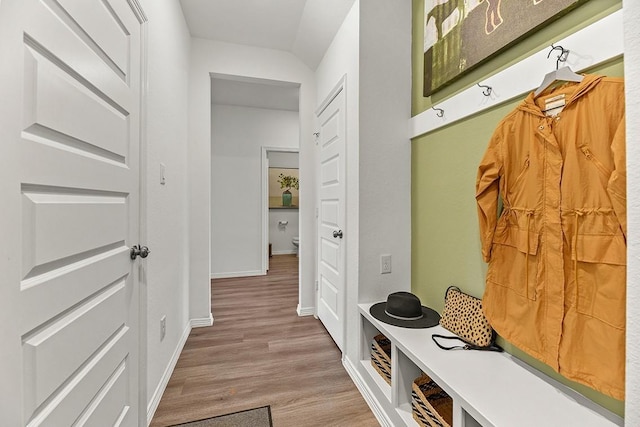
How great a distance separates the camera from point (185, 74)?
237 centimetres

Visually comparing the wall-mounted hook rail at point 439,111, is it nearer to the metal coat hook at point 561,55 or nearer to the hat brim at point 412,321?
the metal coat hook at point 561,55

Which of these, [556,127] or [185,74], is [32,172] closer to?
[556,127]

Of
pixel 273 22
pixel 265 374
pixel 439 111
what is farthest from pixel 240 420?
pixel 273 22

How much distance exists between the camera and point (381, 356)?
1662mm

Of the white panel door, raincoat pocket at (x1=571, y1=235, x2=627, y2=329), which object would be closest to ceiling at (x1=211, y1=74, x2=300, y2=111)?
the white panel door

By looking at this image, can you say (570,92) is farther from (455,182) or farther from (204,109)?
(204,109)

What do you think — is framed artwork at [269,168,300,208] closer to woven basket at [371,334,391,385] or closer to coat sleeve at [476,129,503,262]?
woven basket at [371,334,391,385]

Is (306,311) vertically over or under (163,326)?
under

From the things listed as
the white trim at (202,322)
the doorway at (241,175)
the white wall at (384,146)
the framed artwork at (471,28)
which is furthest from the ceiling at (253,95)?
the white trim at (202,322)

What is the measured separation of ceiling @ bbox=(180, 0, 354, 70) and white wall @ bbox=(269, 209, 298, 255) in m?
3.48

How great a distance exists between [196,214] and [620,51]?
2.78 meters

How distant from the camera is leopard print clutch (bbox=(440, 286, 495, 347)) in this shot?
1241 millimetres

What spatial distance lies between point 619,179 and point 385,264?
121 cm

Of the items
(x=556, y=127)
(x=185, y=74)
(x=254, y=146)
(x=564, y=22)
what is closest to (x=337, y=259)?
(x=556, y=127)
